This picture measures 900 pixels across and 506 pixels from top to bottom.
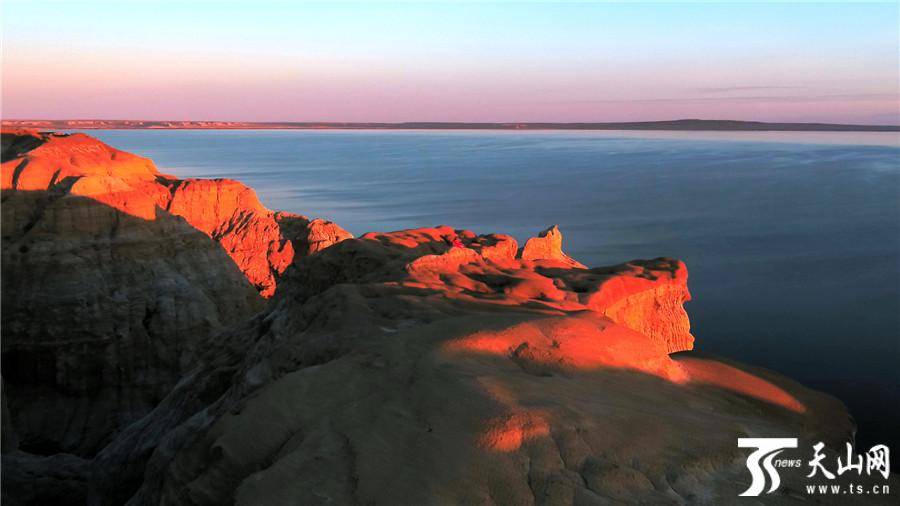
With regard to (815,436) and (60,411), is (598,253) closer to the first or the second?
(60,411)

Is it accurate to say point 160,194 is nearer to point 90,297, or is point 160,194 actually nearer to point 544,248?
point 90,297

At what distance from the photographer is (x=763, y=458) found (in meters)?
6.96

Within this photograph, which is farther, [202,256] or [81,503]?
[202,256]

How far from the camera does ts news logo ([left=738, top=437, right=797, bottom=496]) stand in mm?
6484

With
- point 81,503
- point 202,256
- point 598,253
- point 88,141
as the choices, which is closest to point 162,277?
point 202,256

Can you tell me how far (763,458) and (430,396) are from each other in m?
3.55

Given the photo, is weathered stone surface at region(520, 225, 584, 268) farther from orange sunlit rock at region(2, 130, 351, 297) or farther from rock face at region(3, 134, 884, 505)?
orange sunlit rock at region(2, 130, 351, 297)

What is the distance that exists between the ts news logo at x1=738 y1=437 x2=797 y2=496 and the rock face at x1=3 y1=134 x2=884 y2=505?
5.7 inches

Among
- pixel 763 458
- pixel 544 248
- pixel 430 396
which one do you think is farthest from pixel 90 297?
pixel 763 458

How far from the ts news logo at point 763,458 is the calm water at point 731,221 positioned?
15.4m

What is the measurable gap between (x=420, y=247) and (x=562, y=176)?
3854 inches

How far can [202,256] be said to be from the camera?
2539cm

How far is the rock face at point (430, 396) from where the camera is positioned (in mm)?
6191

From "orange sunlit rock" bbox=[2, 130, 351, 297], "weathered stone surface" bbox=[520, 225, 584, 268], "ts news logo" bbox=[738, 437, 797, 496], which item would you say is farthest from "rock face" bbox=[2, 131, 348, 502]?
"ts news logo" bbox=[738, 437, 797, 496]
